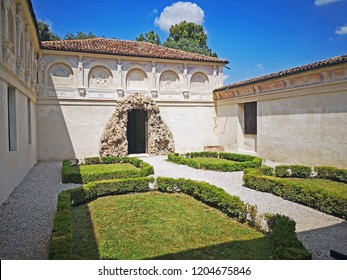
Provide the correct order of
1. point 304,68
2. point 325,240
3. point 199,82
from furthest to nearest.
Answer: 1. point 199,82
2. point 304,68
3. point 325,240

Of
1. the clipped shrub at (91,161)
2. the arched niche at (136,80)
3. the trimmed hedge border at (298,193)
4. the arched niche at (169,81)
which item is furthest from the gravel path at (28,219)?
the arched niche at (169,81)

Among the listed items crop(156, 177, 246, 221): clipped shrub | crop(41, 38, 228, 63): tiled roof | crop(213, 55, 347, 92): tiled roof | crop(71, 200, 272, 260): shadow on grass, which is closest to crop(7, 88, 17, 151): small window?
crop(156, 177, 246, 221): clipped shrub

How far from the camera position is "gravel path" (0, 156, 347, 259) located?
5.34m

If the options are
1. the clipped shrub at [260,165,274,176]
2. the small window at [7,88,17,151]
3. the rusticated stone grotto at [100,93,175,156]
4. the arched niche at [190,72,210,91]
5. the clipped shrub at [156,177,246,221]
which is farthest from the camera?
the arched niche at [190,72,210,91]

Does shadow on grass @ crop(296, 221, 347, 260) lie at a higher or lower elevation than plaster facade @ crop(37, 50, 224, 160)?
lower

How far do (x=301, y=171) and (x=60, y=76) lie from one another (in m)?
16.0

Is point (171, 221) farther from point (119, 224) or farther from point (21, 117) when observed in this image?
point (21, 117)

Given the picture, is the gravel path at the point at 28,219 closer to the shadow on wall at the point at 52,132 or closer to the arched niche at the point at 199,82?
the shadow on wall at the point at 52,132

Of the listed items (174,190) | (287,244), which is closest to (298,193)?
(174,190)

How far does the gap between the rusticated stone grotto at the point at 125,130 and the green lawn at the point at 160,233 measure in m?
10.7

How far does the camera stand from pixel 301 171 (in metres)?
12.2

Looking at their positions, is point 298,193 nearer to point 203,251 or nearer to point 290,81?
point 203,251

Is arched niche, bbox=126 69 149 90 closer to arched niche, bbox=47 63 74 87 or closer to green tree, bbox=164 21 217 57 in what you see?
arched niche, bbox=47 63 74 87

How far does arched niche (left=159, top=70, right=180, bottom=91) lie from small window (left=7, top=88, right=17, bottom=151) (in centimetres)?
1253
